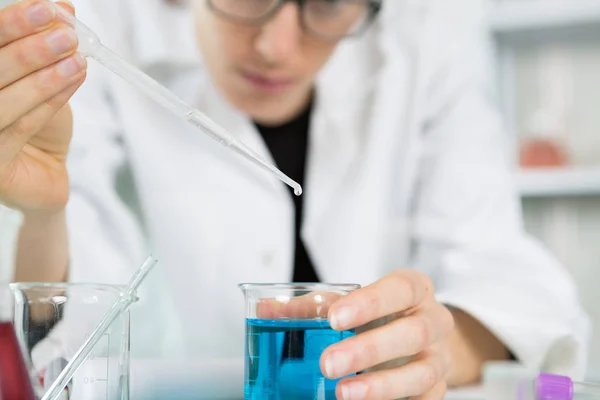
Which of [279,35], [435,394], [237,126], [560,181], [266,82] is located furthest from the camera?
[560,181]

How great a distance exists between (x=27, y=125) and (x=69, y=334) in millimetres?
207

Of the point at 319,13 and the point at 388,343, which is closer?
the point at 388,343

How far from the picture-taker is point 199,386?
88 centimetres

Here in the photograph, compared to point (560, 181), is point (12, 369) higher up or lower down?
lower down

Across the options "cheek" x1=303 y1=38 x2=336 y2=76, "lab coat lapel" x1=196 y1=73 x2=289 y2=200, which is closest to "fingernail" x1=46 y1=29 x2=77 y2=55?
"cheek" x1=303 y1=38 x2=336 y2=76

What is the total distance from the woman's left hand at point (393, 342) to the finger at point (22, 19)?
0.38 meters

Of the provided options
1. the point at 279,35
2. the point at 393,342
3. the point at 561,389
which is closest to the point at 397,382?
the point at 393,342

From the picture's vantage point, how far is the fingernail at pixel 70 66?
598mm

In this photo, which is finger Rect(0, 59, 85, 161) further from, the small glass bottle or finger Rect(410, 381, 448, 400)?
the small glass bottle

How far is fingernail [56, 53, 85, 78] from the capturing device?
598mm

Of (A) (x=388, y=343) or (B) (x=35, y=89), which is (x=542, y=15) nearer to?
(A) (x=388, y=343)

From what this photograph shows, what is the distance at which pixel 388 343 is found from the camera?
2.29 ft

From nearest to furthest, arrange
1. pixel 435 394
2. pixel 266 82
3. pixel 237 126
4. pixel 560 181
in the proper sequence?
pixel 435 394
pixel 266 82
pixel 237 126
pixel 560 181

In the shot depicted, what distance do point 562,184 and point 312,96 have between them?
1254 mm
